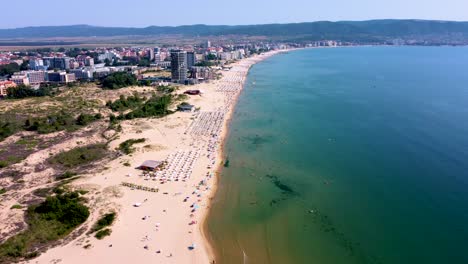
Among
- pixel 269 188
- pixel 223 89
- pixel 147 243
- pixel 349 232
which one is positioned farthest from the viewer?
pixel 223 89

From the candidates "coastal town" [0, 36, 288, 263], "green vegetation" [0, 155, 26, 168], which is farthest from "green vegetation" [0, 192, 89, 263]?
"green vegetation" [0, 155, 26, 168]

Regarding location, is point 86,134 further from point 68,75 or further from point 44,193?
point 68,75

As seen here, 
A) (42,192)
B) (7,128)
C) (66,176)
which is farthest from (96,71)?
(42,192)

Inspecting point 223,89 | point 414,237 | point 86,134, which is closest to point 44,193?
point 86,134

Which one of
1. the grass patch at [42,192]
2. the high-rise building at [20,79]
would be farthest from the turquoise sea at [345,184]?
the high-rise building at [20,79]

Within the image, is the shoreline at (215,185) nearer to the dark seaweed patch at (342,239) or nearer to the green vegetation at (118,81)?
the dark seaweed patch at (342,239)

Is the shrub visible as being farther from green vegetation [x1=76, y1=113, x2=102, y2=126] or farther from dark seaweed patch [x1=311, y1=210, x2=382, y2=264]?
dark seaweed patch [x1=311, y1=210, x2=382, y2=264]

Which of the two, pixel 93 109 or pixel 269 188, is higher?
pixel 93 109
